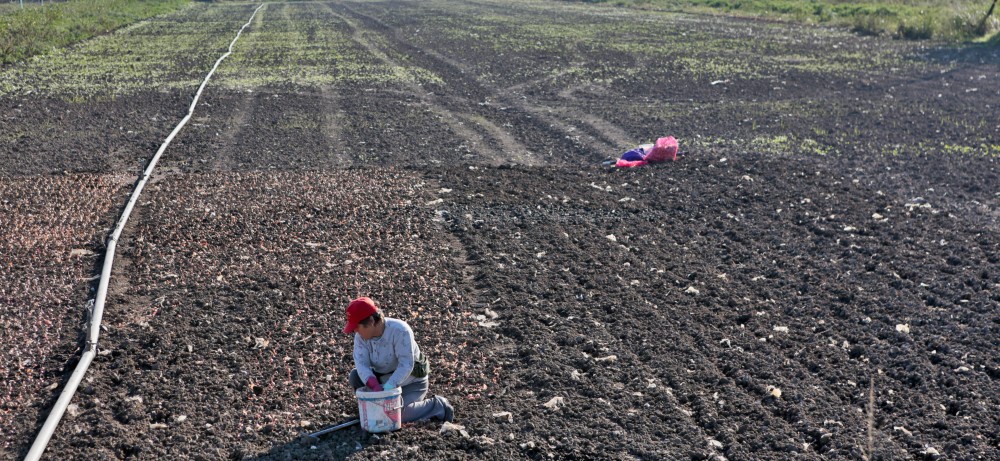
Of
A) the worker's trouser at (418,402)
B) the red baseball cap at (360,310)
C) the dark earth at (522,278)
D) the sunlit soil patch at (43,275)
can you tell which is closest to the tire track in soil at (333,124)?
the dark earth at (522,278)

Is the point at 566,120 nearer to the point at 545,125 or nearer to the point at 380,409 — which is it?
the point at 545,125

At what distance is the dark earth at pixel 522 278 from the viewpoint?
20.9 ft

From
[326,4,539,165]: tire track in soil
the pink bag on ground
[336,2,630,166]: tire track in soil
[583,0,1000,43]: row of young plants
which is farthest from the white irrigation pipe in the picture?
[583,0,1000,43]: row of young plants

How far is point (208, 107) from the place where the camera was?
772 inches

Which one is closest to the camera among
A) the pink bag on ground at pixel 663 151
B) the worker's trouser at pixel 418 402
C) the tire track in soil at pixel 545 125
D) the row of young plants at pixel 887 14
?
the worker's trouser at pixel 418 402

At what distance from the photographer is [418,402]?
20.9 ft

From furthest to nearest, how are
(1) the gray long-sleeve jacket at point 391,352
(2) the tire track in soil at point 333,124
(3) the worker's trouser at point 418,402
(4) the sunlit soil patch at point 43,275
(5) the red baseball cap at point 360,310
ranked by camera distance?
(2) the tire track in soil at point 333,124 → (4) the sunlit soil patch at point 43,275 → (3) the worker's trouser at point 418,402 → (1) the gray long-sleeve jacket at point 391,352 → (5) the red baseball cap at point 360,310

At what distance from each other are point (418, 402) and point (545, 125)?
12053 mm

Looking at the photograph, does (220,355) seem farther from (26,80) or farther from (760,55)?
(760,55)

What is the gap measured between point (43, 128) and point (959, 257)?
15507mm

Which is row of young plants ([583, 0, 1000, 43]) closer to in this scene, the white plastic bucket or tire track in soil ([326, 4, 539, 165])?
tire track in soil ([326, 4, 539, 165])

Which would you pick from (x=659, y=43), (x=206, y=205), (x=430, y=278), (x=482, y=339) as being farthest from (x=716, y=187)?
(x=659, y=43)

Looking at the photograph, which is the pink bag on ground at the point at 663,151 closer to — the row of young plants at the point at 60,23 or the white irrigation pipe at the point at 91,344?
the white irrigation pipe at the point at 91,344

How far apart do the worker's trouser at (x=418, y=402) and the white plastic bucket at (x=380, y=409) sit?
0.56ft
